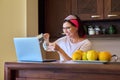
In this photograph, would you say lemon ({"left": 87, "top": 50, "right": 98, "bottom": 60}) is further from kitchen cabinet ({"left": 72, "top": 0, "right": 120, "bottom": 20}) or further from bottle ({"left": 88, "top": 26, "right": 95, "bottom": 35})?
bottle ({"left": 88, "top": 26, "right": 95, "bottom": 35})

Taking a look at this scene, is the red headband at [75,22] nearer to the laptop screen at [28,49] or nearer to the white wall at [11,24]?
the laptop screen at [28,49]

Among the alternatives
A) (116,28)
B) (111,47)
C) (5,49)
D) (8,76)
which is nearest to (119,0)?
(116,28)

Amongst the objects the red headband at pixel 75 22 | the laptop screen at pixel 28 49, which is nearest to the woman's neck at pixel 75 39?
the red headband at pixel 75 22

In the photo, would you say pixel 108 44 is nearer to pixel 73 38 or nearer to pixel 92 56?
pixel 73 38

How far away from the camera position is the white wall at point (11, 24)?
11.3 feet

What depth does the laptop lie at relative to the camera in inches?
64.9

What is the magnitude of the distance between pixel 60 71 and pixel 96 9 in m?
2.14

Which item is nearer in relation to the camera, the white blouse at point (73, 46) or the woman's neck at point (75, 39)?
the white blouse at point (73, 46)

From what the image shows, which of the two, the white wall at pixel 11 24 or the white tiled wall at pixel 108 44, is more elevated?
the white wall at pixel 11 24

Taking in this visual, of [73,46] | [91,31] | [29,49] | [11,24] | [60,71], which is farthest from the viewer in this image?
[91,31]

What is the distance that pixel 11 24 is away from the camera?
11.3 feet

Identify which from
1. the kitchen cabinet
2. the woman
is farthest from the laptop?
the kitchen cabinet

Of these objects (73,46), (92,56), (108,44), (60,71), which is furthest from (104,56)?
(108,44)

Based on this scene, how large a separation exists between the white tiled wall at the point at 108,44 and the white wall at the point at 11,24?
3.38 ft
